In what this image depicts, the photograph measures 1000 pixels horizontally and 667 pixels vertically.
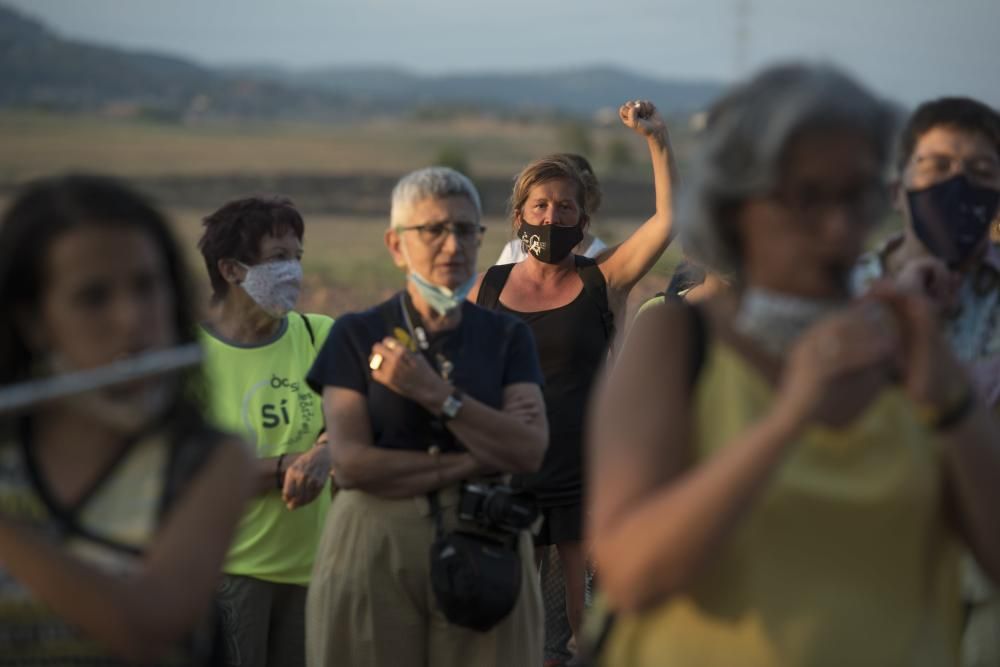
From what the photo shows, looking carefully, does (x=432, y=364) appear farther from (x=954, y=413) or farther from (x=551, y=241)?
(x=551, y=241)

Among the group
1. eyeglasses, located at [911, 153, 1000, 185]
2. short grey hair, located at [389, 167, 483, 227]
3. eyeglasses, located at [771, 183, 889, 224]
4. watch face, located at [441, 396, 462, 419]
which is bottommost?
watch face, located at [441, 396, 462, 419]

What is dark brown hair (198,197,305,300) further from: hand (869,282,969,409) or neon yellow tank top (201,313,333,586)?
hand (869,282,969,409)

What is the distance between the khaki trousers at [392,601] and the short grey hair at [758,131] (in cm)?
219

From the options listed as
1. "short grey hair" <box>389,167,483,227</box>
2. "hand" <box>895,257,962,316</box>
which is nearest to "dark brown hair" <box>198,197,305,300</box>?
"short grey hair" <box>389,167,483,227</box>

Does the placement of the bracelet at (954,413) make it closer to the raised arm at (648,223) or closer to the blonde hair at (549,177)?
the raised arm at (648,223)

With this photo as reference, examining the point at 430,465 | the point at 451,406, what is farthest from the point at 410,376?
the point at 430,465

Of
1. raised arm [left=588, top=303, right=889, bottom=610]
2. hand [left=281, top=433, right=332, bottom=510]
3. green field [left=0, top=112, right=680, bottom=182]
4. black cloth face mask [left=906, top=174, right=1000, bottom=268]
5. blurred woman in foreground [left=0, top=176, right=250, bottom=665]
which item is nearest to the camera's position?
raised arm [left=588, top=303, right=889, bottom=610]

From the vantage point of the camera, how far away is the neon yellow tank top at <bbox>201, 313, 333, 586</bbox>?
5.67 metres

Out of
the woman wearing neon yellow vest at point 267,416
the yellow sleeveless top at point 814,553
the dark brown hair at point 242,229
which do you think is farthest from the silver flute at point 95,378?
the dark brown hair at point 242,229

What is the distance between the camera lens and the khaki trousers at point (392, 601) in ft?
15.3

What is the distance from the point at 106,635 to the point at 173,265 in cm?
84

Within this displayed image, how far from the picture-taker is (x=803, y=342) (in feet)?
8.02

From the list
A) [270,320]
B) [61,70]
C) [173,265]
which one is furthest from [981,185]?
[61,70]

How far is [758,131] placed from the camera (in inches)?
103
